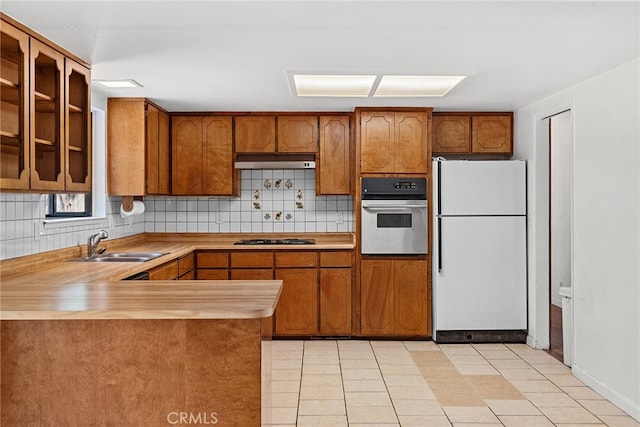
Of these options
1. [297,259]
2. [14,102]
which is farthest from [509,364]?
[14,102]

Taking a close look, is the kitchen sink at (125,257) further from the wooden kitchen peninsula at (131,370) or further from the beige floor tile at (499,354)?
the beige floor tile at (499,354)

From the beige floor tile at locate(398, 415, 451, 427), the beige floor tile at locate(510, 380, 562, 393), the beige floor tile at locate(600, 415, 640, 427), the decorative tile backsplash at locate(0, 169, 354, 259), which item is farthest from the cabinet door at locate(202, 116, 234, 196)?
the beige floor tile at locate(600, 415, 640, 427)

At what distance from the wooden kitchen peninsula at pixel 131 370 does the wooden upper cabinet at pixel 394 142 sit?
313 cm

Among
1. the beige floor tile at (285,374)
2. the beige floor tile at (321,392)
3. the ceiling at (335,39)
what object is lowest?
the beige floor tile at (321,392)

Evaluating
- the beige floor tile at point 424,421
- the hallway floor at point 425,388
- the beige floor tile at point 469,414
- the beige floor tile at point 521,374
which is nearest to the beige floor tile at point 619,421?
the hallway floor at point 425,388

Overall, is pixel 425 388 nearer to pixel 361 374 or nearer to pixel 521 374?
pixel 361 374

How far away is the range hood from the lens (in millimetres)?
5383

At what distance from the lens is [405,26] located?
9.14 feet

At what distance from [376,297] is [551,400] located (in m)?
1.89

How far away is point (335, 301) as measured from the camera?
5.25m

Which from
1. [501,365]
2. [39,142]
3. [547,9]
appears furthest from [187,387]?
[501,365]

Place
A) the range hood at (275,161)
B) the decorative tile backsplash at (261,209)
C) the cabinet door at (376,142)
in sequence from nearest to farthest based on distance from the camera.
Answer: the cabinet door at (376,142) → the range hood at (275,161) → the decorative tile backsplash at (261,209)

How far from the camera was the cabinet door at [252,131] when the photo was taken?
215 inches

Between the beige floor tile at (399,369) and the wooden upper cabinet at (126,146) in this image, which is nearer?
the beige floor tile at (399,369)
